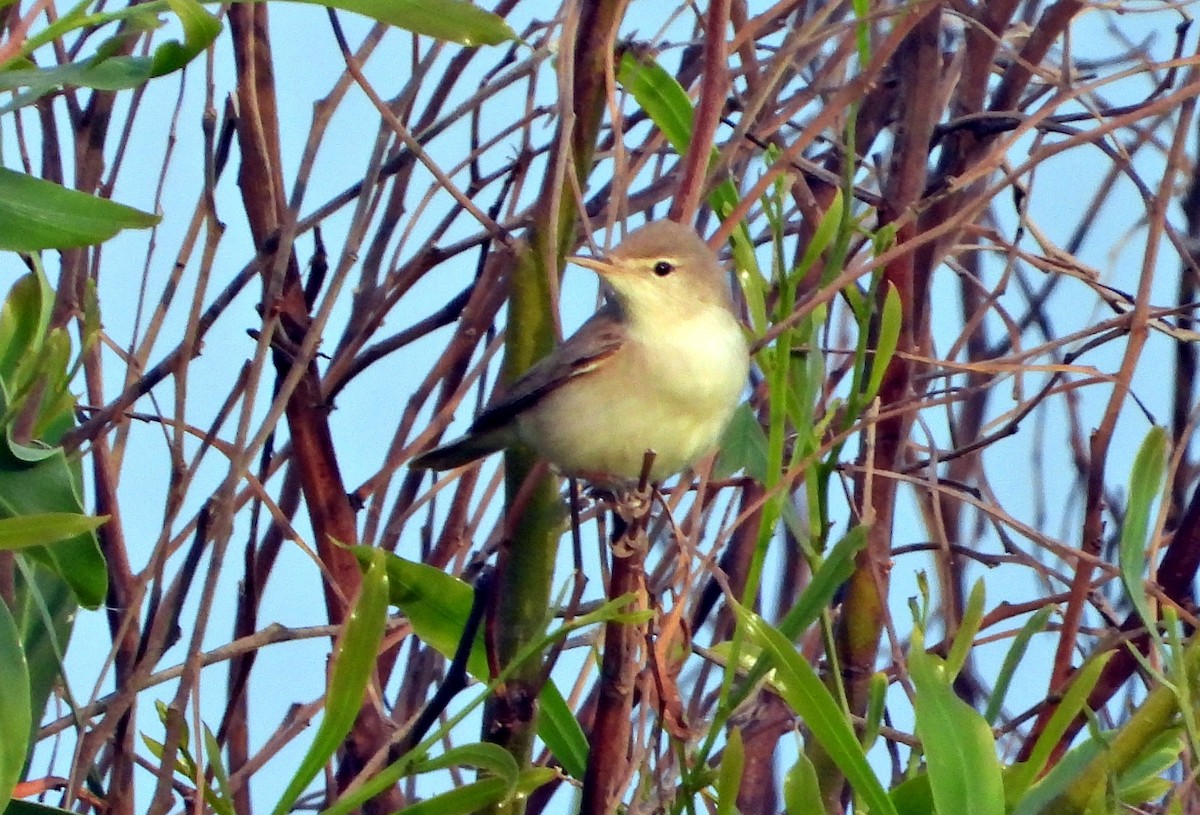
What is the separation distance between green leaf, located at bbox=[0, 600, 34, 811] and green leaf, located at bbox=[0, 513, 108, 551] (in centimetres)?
21

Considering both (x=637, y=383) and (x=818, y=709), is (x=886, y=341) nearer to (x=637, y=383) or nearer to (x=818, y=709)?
(x=818, y=709)


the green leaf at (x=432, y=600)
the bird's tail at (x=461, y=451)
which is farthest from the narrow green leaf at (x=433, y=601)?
the bird's tail at (x=461, y=451)

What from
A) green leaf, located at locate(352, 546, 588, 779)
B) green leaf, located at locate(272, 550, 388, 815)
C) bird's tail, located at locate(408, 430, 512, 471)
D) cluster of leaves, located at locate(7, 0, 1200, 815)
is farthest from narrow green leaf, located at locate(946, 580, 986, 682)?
bird's tail, located at locate(408, 430, 512, 471)

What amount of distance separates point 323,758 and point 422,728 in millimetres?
192

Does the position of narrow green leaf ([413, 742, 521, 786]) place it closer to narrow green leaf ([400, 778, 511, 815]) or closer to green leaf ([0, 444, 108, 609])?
narrow green leaf ([400, 778, 511, 815])

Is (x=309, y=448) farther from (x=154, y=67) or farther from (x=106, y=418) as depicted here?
(x=154, y=67)

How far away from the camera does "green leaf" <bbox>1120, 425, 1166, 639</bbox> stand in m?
1.62

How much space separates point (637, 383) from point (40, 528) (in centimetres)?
158

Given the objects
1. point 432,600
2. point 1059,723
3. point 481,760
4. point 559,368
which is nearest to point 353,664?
point 481,760

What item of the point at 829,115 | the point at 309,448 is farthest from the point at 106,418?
the point at 829,115

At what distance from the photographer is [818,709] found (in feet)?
4.98

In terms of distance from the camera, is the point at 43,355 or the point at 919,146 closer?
the point at 43,355

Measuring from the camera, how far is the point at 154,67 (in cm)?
153

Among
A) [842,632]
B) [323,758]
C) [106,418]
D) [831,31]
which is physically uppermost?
[831,31]
